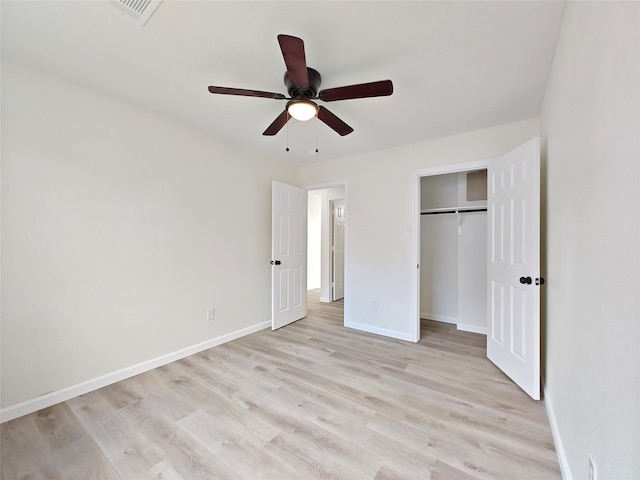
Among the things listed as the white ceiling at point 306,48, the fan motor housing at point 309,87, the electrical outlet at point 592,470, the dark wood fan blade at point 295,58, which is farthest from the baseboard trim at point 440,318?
the dark wood fan blade at point 295,58

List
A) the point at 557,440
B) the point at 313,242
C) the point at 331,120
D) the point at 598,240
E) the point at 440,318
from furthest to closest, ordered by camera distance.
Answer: the point at 313,242
the point at 440,318
the point at 331,120
the point at 557,440
the point at 598,240

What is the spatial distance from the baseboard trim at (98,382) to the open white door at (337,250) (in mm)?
2586

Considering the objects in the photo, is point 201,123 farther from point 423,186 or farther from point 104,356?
point 423,186

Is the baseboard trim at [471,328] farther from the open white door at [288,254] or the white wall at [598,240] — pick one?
the open white door at [288,254]

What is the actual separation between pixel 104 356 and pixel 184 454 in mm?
1281

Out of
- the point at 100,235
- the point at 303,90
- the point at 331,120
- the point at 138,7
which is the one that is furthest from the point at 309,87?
the point at 100,235

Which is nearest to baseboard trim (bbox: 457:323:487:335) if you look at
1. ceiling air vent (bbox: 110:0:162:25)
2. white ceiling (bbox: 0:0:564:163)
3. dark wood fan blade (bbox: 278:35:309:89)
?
white ceiling (bbox: 0:0:564:163)

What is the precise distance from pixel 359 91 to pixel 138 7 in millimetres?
1250

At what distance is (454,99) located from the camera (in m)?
2.21

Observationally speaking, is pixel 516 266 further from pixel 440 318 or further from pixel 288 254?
pixel 288 254

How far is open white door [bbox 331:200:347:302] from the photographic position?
17.6ft

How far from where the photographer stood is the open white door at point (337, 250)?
536 cm

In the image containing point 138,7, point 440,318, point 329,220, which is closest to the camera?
point 138,7

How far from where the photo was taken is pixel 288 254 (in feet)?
12.5
